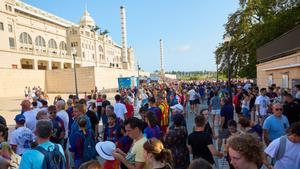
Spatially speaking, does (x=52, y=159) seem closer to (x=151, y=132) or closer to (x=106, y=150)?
(x=106, y=150)

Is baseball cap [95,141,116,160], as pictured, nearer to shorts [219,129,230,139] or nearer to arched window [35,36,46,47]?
shorts [219,129,230,139]

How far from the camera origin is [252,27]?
30344mm

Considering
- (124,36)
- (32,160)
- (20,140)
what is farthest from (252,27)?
(124,36)

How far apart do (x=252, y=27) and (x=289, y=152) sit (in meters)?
29.1

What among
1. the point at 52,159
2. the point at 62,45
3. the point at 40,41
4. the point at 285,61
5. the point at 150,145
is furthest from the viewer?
the point at 62,45

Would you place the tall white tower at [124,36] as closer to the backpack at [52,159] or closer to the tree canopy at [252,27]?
the tree canopy at [252,27]

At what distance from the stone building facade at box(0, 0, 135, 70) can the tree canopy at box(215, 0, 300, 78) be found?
30.7 metres

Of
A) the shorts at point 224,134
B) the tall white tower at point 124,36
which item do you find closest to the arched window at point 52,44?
the tall white tower at point 124,36

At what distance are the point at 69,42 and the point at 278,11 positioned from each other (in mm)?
63500

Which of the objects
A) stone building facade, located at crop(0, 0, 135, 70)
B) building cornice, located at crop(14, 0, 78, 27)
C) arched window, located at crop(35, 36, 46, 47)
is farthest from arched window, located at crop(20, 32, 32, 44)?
building cornice, located at crop(14, 0, 78, 27)

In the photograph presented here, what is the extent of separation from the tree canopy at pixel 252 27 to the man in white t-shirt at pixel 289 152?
73.8 ft

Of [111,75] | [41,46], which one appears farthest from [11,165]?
[41,46]

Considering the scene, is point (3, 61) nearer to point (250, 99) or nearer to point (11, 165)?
point (250, 99)

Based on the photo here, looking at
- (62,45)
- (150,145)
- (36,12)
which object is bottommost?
(150,145)
